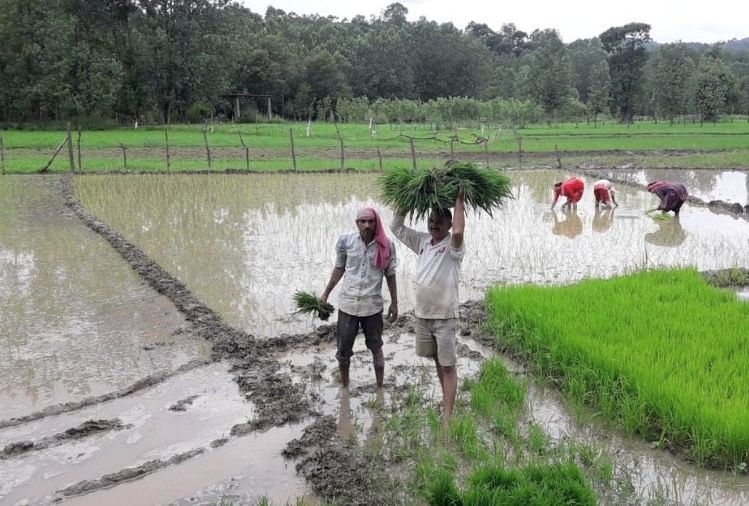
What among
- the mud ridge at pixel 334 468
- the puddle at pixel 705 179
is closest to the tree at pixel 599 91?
the puddle at pixel 705 179

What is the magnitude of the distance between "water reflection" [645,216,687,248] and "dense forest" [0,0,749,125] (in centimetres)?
2399

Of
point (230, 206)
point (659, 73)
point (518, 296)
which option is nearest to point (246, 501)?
point (518, 296)

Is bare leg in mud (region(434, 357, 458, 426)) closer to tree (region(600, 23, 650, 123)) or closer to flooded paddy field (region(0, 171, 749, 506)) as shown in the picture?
flooded paddy field (region(0, 171, 749, 506))

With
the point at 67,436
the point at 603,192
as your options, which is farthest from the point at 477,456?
the point at 603,192

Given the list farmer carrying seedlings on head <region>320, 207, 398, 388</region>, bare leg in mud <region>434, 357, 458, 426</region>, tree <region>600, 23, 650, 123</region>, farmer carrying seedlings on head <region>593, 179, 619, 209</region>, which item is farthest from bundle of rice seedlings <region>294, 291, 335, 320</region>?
tree <region>600, 23, 650, 123</region>

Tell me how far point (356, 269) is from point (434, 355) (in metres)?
0.84

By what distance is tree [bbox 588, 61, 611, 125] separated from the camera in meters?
48.8

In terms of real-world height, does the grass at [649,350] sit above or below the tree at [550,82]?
below

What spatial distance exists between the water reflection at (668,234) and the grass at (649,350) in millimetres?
3589

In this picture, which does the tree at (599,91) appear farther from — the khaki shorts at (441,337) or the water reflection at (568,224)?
the khaki shorts at (441,337)

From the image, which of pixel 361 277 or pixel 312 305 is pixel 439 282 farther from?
pixel 312 305

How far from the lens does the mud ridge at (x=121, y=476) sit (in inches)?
146

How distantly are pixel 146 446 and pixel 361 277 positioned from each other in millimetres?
1829

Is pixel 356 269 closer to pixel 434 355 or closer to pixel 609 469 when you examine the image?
pixel 434 355
